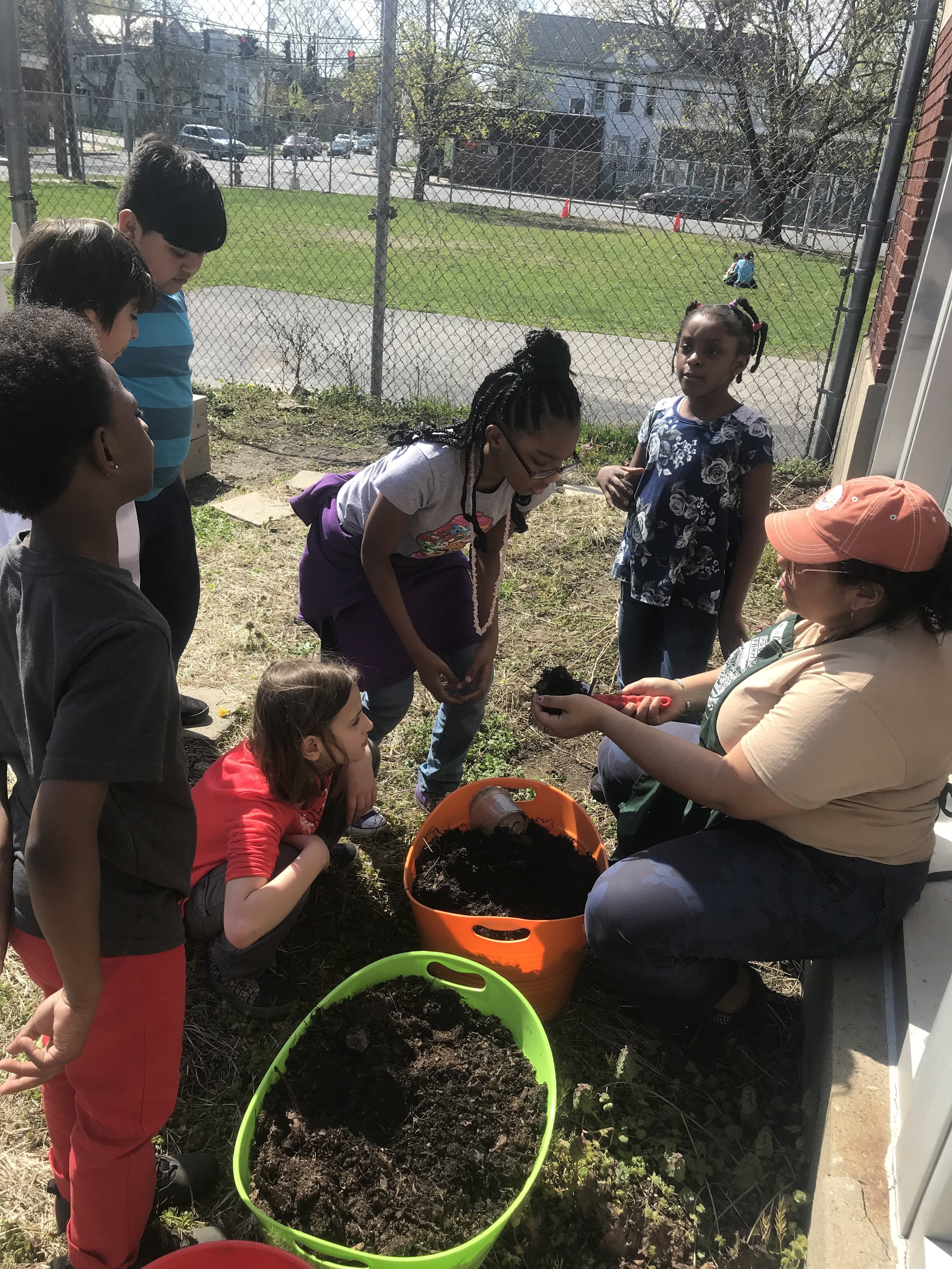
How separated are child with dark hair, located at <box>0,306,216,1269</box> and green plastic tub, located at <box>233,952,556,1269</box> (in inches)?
9.1

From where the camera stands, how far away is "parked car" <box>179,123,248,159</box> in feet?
30.7

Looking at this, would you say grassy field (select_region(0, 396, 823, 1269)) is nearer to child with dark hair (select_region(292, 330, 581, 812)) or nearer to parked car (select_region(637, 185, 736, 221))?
child with dark hair (select_region(292, 330, 581, 812))

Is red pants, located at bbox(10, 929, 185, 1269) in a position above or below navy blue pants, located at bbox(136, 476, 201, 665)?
below

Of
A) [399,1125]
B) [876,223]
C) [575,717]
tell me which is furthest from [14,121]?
[399,1125]

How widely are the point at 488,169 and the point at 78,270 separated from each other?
27.6ft

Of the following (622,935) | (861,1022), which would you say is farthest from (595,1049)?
(861,1022)

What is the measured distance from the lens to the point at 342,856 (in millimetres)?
2686

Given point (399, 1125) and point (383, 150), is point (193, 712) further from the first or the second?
point (383, 150)

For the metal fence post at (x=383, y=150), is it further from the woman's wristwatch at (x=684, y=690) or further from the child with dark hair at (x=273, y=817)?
the child with dark hair at (x=273, y=817)

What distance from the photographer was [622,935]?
201 cm

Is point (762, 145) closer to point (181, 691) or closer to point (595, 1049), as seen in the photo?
point (181, 691)

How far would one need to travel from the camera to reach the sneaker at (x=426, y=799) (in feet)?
9.66

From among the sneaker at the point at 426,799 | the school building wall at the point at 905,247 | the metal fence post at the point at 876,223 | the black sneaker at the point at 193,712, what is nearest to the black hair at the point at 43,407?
the sneaker at the point at 426,799

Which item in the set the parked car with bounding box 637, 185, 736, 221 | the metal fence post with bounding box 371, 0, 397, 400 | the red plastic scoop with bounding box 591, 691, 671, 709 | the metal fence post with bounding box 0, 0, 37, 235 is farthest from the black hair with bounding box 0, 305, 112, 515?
the parked car with bounding box 637, 185, 736, 221
